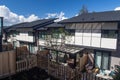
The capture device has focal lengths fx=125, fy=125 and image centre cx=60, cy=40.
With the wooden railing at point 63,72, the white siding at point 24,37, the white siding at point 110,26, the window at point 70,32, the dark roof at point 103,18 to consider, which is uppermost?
the dark roof at point 103,18

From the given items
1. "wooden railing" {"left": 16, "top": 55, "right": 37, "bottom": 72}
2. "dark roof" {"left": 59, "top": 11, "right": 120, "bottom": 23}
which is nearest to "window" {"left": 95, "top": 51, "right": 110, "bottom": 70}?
"dark roof" {"left": 59, "top": 11, "right": 120, "bottom": 23}

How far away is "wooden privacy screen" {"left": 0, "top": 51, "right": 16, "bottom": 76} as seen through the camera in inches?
445

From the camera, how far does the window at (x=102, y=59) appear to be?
16828 millimetres

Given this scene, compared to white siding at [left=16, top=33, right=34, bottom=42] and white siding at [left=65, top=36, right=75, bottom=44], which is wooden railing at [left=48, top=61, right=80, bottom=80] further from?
white siding at [left=16, top=33, right=34, bottom=42]

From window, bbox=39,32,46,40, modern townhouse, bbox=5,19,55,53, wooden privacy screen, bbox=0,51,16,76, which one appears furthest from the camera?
modern townhouse, bbox=5,19,55,53

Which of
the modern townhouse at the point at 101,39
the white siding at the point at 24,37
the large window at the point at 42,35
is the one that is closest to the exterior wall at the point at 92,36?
the modern townhouse at the point at 101,39

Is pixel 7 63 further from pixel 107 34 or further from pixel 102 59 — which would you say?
pixel 107 34

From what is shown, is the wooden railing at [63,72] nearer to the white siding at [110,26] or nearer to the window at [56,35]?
the white siding at [110,26]

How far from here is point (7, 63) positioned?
11.7 metres

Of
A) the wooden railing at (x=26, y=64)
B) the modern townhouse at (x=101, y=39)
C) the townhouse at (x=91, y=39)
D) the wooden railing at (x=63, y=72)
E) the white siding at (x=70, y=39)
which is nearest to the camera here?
the wooden railing at (x=26, y=64)

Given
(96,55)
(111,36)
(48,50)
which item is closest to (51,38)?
(48,50)

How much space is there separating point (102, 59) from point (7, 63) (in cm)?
1213

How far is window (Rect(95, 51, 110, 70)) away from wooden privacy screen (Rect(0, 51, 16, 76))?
11306mm

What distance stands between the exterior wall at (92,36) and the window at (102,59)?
1.29 m
